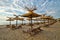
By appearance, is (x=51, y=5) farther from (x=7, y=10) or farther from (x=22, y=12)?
(x=7, y=10)

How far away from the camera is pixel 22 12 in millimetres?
4418

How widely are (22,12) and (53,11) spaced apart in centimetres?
98

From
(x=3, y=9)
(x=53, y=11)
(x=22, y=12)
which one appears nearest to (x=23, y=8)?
(x=22, y=12)

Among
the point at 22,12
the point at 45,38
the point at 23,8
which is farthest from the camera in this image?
the point at 22,12

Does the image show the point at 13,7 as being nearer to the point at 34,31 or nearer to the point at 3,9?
the point at 3,9

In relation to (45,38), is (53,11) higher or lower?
higher

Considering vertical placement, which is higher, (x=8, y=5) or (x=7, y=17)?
(x=8, y=5)

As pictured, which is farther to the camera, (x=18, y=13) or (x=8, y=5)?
(x=18, y=13)

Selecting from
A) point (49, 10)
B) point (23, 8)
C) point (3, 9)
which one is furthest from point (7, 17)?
point (49, 10)

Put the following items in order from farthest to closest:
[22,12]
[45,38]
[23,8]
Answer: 1. [22,12]
2. [23,8]
3. [45,38]

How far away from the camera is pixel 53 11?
14.4 ft

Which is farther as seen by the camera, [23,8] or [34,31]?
[34,31]

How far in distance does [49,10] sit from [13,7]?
1124 mm

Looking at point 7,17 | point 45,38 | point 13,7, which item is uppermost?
point 13,7
